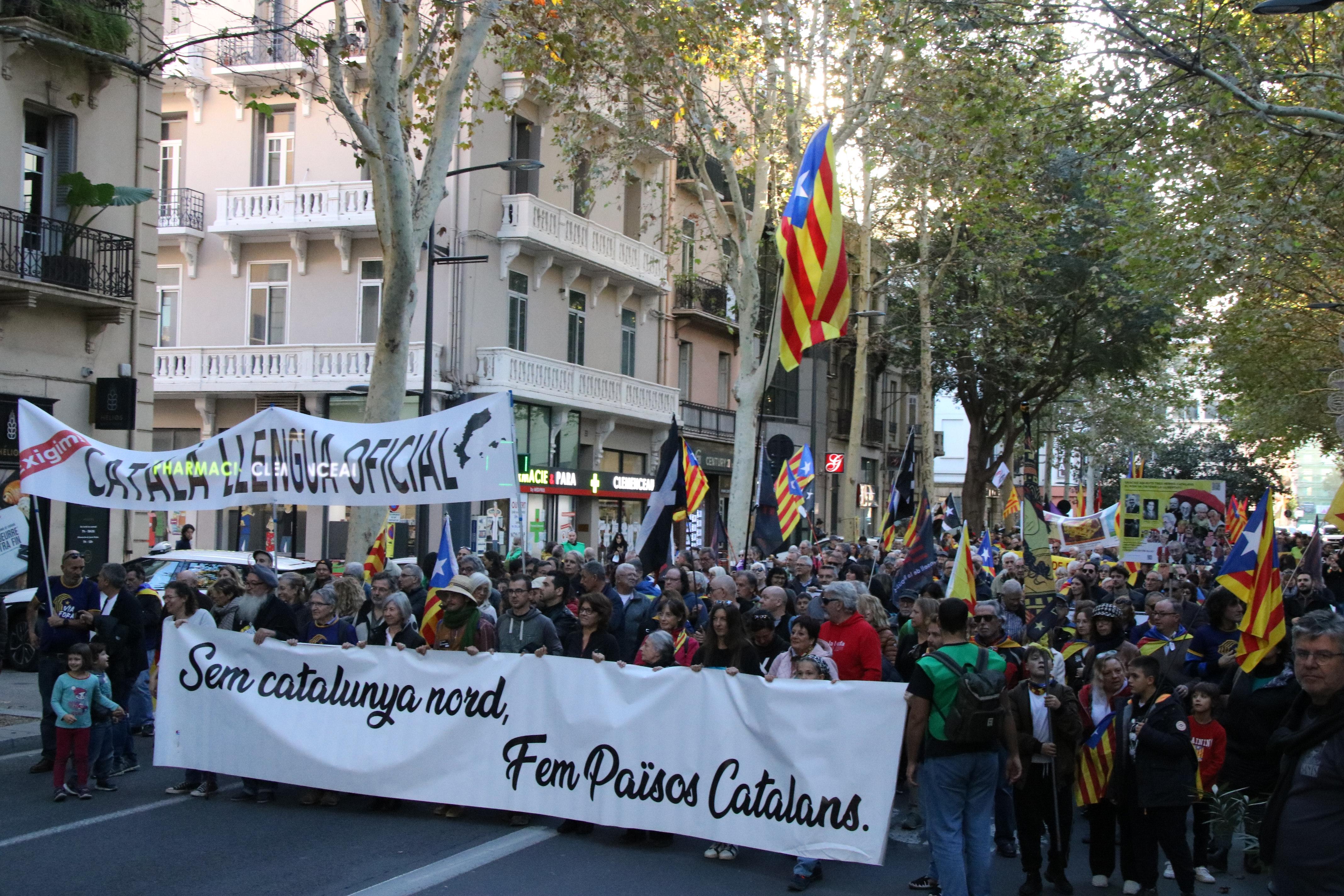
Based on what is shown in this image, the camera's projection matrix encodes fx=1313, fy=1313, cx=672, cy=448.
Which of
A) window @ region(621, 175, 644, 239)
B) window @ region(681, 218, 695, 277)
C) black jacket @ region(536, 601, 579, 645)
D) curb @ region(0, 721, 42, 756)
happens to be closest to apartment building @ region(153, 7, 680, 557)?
window @ region(621, 175, 644, 239)

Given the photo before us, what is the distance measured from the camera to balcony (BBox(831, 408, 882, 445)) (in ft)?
163

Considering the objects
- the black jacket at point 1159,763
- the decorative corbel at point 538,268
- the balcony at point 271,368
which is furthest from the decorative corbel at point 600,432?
the black jacket at point 1159,763

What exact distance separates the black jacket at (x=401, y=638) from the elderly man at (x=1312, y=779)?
5400 millimetres

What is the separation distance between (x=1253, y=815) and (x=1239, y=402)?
38.2 metres

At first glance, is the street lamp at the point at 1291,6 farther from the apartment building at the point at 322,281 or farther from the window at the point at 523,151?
the window at the point at 523,151

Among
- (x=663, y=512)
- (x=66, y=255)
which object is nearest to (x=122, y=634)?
(x=663, y=512)

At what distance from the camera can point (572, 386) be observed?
30484 millimetres

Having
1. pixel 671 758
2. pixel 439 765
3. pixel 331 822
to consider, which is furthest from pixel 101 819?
pixel 671 758

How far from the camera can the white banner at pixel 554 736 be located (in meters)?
7.06

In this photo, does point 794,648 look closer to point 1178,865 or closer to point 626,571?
point 1178,865

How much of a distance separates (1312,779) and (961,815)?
90.3 inches

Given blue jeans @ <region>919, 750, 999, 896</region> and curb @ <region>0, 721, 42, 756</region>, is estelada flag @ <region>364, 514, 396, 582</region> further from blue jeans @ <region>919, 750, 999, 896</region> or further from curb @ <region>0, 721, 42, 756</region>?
blue jeans @ <region>919, 750, 999, 896</region>

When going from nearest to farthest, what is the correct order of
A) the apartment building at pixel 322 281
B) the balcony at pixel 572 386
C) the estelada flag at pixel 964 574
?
the estelada flag at pixel 964 574 < the apartment building at pixel 322 281 < the balcony at pixel 572 386

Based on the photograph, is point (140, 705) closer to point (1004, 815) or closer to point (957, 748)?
point (1004, 815)
